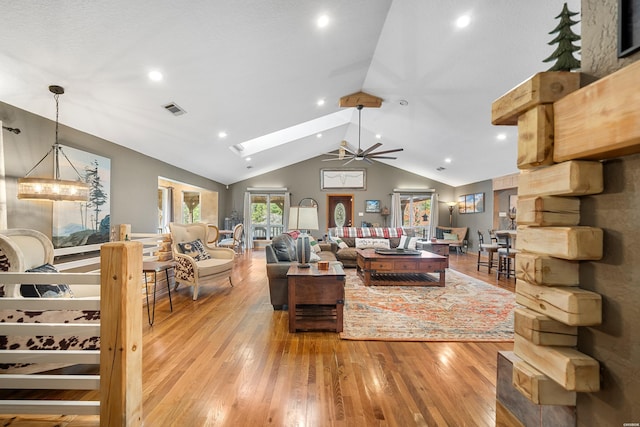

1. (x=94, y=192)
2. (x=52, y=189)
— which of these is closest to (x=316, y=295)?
(x=52, y=189)

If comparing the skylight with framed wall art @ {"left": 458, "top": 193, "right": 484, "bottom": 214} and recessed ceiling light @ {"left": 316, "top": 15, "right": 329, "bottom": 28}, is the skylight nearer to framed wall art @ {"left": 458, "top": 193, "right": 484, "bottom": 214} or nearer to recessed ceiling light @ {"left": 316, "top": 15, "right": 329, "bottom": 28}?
recessed ceiling light @ {"left": 316, "top": 15, "right": 329, "bottom": 28}

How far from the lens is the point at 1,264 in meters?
1.67

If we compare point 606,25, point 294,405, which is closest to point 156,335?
point 294,405

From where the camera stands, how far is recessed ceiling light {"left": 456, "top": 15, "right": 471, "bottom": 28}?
2724 millimetres

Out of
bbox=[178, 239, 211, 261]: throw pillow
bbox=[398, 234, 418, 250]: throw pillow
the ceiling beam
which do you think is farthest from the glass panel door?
bbox=[178, 239, 211, 261]: throw pillow

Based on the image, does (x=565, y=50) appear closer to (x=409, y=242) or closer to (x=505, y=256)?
(x=505, y=256)

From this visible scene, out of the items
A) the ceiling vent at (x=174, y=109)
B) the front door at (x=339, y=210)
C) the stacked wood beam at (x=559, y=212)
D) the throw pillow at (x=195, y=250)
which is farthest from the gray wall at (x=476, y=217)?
the ceiling vent at (x=174, y=109)

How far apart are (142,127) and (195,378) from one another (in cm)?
352

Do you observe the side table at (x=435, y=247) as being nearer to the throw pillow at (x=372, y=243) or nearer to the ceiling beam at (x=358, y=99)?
the throw pillow at (x=372, y=243)

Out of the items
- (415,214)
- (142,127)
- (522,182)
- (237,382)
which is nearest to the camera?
(522,182)

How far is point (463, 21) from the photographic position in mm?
2779

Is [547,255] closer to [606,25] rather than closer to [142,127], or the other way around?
[606,25]

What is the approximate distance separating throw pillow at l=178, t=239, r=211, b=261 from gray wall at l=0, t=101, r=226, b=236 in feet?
3.53

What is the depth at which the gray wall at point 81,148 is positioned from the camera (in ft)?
8.11
